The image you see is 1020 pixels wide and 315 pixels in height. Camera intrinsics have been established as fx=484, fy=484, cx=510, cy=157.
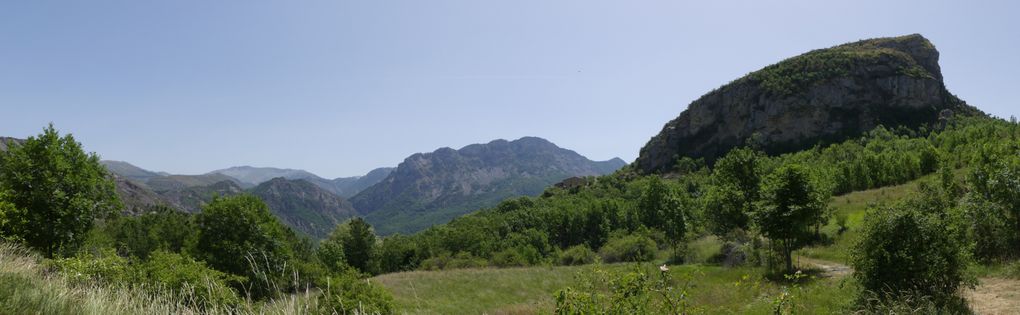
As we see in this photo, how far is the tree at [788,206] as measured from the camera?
1014 inches

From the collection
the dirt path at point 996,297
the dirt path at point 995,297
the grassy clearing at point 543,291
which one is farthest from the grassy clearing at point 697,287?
the dirt path at point 996,297

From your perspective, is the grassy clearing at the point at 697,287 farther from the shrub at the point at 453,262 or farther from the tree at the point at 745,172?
the shrub at the point at 453,262

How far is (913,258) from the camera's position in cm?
1451

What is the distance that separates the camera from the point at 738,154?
111 feet

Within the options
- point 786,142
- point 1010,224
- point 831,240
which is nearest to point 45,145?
point 1010,224

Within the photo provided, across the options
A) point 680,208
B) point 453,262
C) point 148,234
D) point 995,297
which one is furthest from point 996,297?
point 148,234

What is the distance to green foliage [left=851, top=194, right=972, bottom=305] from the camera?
46.9 feet

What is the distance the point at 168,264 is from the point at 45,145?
15046 millimetres

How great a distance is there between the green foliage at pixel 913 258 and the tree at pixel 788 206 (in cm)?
1044

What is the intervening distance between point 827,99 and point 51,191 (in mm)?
166040

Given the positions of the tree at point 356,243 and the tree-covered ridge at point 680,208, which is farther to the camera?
the tree at point 356,243

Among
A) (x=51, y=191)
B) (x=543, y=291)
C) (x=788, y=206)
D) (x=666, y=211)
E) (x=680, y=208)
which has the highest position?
(x=51, y=191)

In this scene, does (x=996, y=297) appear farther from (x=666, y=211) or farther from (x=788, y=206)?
(x=666, y=211)

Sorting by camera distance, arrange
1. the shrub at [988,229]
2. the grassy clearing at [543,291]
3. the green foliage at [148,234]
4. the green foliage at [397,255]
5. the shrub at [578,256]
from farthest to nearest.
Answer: the green foliage at [397,255], the green foliage at [148,234], the shrub at [578,256], the shrub at [988,229], the grassy clearing at [543,291]
